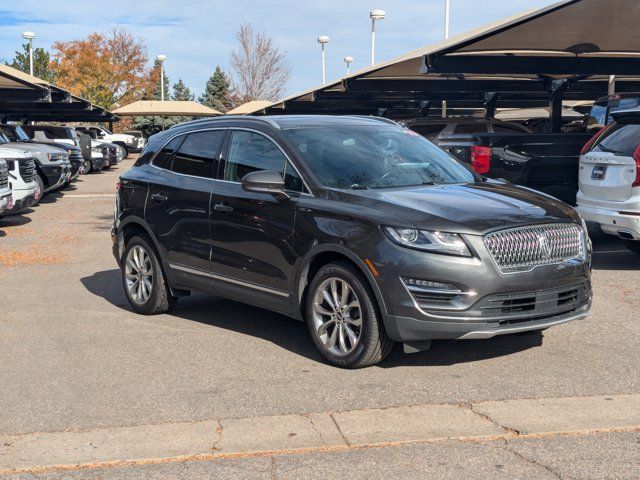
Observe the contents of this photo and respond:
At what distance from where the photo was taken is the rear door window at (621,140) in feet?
31.4

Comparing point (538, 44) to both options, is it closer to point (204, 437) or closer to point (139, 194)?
point (139, 194)

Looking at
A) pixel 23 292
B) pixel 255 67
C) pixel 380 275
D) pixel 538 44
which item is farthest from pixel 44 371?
pixel 255 67

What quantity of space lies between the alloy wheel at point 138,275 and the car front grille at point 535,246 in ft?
11.5

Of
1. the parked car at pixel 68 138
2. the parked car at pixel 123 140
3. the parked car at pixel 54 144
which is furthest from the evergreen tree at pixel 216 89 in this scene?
the parked car at pixel 54 144

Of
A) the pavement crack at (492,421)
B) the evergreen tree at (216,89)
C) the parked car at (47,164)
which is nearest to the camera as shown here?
the pavement crack at (492,421)

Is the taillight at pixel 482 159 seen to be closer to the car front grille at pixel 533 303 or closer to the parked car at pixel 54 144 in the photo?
the car front grille at pixel 533 303

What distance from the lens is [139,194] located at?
821cm

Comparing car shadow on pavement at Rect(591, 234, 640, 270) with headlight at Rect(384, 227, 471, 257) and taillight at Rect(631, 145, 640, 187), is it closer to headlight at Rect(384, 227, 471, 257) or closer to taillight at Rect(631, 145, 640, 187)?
taillight at Rect(631, 145, 640, 187)

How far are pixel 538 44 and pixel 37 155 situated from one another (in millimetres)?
11231

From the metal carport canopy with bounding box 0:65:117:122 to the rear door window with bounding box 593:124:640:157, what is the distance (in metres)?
15.9

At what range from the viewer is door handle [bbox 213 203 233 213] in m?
7.08

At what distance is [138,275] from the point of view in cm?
827

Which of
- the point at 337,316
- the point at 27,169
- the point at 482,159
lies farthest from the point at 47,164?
the point at 337,316

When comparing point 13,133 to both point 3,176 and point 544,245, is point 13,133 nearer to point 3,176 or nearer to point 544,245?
point 3,176
